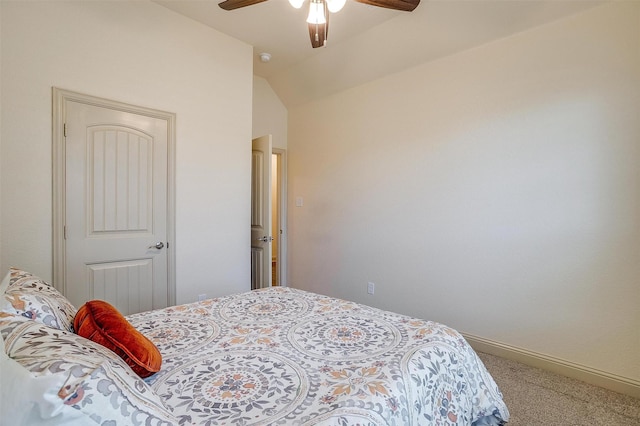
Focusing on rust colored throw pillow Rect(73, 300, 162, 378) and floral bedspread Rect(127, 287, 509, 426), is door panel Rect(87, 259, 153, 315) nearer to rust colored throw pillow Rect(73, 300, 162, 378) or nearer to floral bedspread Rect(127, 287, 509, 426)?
floral bedspread Rect(127, 287, 509, 426)

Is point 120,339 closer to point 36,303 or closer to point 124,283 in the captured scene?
point 36,303

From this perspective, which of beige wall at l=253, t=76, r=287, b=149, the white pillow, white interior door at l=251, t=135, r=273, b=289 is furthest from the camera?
beige wall at l=253, t=76, r=287, b=149

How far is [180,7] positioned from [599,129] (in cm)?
339

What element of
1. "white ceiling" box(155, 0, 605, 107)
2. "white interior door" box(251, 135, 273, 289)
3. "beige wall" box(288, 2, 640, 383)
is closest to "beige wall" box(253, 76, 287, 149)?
"white ceiling" box(155, 0, 605, 107)

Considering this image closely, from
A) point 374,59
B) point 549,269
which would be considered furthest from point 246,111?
point 549,269

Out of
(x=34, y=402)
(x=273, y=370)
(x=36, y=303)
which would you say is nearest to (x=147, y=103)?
(x=36, y=303)

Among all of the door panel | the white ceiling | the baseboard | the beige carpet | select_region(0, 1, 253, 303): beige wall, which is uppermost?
the white ceiling

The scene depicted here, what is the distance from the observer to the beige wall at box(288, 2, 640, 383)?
2109 millimetres

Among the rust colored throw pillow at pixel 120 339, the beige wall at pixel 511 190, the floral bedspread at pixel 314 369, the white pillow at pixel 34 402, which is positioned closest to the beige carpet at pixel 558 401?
the beige wall at pixel 511 190

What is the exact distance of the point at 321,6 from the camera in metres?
1.75

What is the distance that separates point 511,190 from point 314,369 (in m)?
2.23

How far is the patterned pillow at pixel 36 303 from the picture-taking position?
41.1 inches

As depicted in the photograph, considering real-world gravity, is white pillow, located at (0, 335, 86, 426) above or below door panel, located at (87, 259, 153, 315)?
above

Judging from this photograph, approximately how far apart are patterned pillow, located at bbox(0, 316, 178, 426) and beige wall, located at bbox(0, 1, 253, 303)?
1680 millimetres
